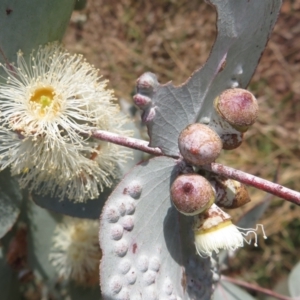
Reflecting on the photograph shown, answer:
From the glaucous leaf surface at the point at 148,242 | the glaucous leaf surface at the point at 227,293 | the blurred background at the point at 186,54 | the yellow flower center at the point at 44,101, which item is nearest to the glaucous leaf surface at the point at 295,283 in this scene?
the glaucous leaf surface at the point at 227,293

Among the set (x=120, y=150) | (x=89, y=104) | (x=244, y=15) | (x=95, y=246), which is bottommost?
(x=95, y=246)

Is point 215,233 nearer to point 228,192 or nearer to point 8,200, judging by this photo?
point 228,192

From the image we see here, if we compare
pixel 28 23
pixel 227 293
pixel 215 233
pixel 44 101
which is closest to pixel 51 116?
pixel 44 101

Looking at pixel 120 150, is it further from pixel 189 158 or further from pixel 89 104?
pixel 189 158

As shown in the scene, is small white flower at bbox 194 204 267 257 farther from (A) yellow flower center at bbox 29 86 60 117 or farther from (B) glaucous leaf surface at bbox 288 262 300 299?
(B) glaucous leaf surface at bbox 288 262 300 299

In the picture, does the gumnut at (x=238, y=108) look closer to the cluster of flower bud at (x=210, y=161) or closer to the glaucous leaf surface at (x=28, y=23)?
the cluster of flower bud at (x=210, y=161)

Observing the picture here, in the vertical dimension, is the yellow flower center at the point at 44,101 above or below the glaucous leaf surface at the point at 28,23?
below

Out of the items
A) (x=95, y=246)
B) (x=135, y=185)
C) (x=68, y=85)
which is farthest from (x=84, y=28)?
(x=135, y=185)
